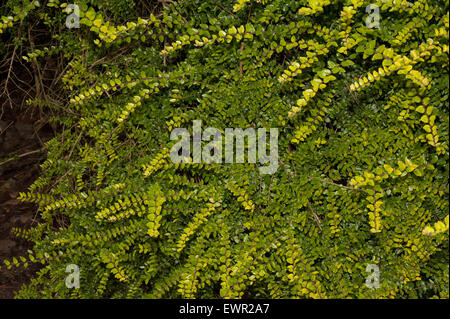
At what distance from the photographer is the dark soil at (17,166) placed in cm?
261

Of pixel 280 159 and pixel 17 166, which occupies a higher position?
pixel 280 159

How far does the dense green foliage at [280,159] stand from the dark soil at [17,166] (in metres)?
0.60

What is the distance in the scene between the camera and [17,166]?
8.83ft

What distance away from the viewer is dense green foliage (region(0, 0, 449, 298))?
72.1 inches

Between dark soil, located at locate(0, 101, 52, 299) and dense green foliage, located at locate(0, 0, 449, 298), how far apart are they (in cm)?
60

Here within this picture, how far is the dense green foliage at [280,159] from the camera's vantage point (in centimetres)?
183

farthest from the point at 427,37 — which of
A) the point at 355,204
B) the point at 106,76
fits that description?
the point at 106,76

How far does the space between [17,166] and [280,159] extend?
2.13 metres

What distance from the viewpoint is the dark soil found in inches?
103

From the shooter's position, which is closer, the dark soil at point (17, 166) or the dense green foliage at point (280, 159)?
the dense green foliage at point (280, 159)

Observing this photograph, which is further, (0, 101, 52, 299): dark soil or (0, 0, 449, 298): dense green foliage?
(0, 101, 52, 299): dark soil

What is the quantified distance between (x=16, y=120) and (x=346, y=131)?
2522 mm

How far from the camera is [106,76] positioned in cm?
222

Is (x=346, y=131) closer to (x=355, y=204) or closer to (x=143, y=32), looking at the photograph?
(x=355, y=204)
